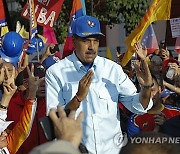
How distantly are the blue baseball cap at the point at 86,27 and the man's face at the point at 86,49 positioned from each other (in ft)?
0.13

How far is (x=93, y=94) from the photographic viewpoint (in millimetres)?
3680

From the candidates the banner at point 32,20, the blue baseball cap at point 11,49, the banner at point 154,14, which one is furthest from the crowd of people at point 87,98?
the banner at point 32,20

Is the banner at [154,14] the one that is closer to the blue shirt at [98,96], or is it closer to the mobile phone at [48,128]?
the blue shirt at [98,96]

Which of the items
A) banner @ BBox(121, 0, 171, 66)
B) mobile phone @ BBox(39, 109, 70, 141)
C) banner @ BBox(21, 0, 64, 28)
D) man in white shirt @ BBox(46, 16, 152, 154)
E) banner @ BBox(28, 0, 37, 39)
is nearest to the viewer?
mobile phone @ BBox(39, 109, 70, 141)

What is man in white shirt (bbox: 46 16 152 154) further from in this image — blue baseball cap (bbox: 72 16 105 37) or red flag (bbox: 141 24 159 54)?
red flag (bbox: 141 24 159 54)

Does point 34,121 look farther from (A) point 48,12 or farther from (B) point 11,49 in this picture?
(A) point 48,12

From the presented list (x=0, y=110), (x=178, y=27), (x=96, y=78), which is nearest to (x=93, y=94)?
(x=96, y=78)

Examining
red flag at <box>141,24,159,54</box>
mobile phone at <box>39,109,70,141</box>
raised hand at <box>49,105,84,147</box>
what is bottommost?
red flag at <box>141,24,159,54</box>

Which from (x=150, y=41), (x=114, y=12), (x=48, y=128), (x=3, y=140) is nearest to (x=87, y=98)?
(x=3, y=140)

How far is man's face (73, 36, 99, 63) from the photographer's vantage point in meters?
3.83

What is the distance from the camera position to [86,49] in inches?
151

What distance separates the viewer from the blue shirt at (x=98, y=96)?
362 centimetres

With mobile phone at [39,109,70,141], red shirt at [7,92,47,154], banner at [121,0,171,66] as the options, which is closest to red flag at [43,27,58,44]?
banner at [121,0,171,66]

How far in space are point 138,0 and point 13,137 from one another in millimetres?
10118
